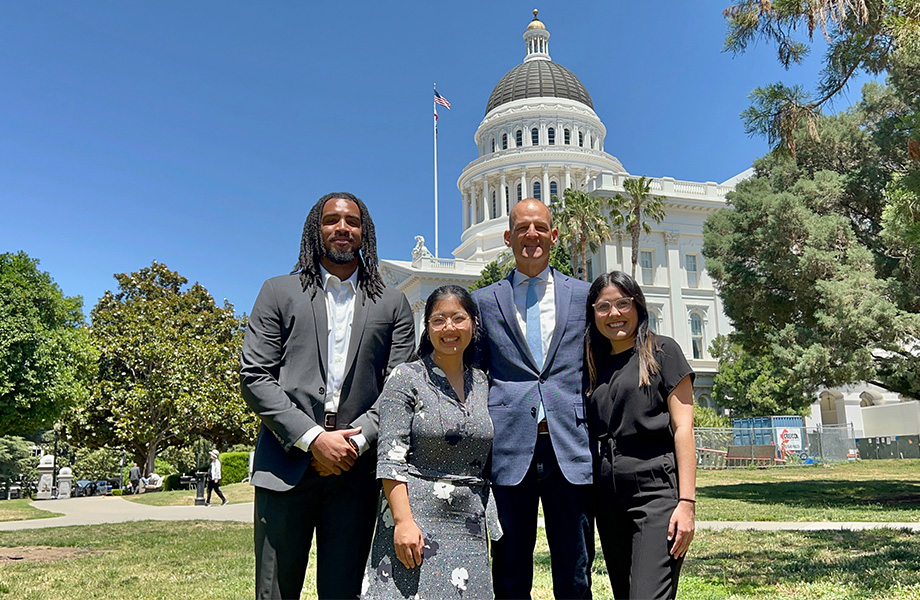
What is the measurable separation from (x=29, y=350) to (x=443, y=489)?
47.0 feet

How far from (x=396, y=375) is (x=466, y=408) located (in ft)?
1.23

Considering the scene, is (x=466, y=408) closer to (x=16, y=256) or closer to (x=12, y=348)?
(x=12, y=348)

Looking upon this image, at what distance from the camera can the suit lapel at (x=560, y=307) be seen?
4037 mm

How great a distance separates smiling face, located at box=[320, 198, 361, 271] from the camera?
393cm

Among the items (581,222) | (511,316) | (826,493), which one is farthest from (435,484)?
(581,222)

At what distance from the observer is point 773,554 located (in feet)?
27.5

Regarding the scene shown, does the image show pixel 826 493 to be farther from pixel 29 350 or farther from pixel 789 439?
pixel 29 350

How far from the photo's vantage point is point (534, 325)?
13.5ft

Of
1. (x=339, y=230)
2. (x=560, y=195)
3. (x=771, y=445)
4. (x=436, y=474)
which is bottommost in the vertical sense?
(x=771, y=445)

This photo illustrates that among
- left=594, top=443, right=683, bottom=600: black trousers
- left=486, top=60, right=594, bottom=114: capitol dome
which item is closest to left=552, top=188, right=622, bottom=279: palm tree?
left=594, top=443, right=683, bottom=600: black trousers

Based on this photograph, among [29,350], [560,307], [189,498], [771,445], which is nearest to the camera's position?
[560,307]

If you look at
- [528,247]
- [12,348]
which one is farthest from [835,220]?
[12,348]

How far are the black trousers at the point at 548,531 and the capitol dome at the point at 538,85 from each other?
78640 mm

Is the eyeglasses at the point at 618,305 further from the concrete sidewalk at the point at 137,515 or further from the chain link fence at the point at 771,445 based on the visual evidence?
the chain link fence at the point at 771,445
